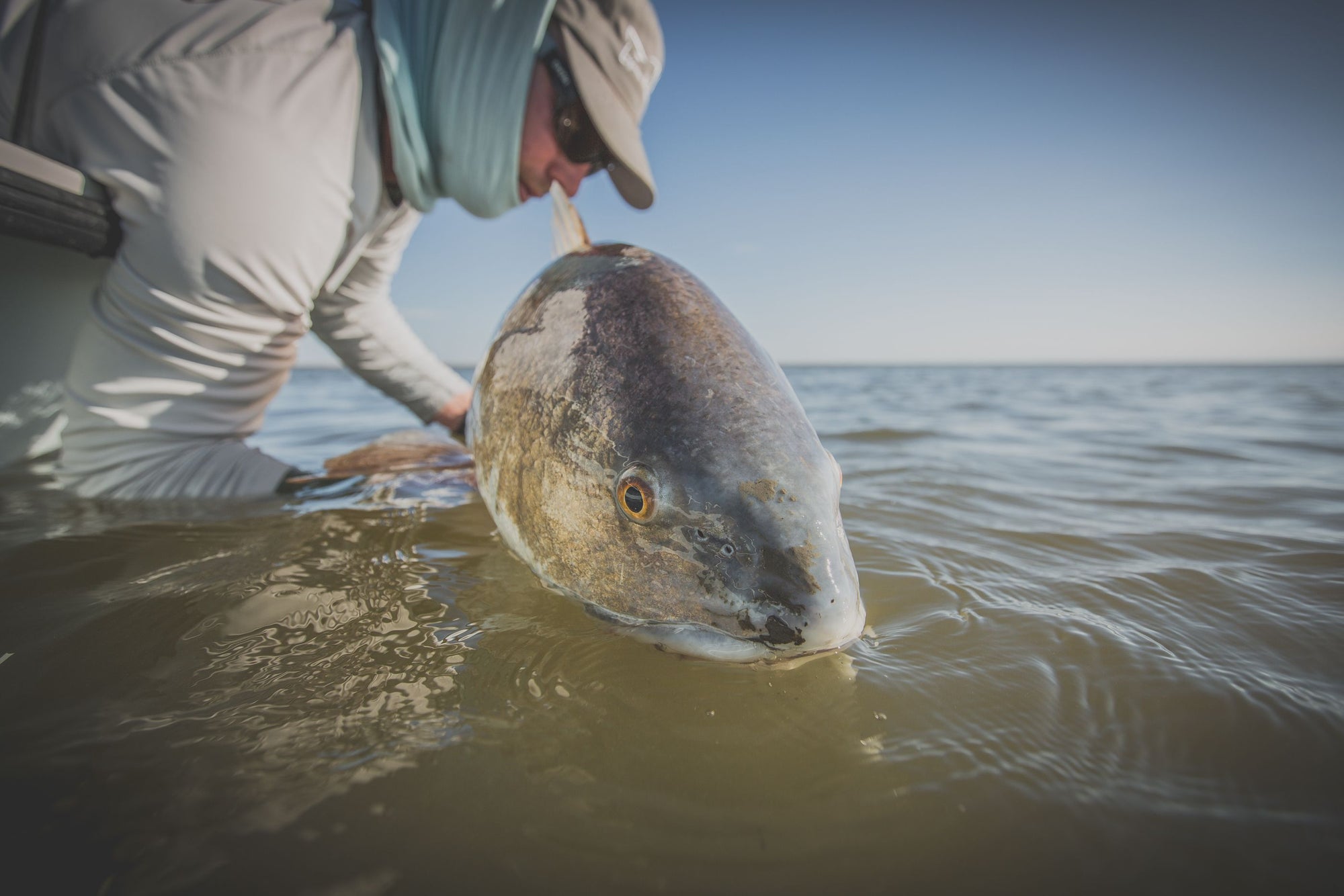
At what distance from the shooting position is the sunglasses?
8.55 ft

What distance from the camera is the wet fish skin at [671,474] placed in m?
1.34

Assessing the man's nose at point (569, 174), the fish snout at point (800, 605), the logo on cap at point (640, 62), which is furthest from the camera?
the man's nose at point (569, 174)

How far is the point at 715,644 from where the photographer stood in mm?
1355

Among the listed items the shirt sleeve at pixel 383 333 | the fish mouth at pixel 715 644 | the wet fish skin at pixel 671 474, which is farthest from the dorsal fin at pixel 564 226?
the fish mouth at pixel 715 644

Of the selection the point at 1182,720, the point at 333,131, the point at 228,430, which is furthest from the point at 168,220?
the point at 1182,720

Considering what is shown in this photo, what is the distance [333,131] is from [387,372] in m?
1.97

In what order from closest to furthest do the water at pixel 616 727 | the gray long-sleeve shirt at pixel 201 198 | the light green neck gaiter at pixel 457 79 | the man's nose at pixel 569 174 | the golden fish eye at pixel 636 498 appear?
the water at pixel 616 727, the golden fish eye at pixel 636 498, the gray long-sleeve shirt at pixel 201 198, the light green neck gaiter at pixel 457 79, the man's nose at pixel 569 174

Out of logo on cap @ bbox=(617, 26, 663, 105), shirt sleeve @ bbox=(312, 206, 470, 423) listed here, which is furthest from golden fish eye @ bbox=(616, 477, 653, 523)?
shirt sleeve @ bbox=(312, 206, 470, 423)

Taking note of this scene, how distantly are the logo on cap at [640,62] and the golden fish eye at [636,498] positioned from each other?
90.3 inches

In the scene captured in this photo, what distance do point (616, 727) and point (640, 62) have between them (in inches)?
116

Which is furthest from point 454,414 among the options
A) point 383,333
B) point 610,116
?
point 610,116

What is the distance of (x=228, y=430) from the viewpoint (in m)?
2.67

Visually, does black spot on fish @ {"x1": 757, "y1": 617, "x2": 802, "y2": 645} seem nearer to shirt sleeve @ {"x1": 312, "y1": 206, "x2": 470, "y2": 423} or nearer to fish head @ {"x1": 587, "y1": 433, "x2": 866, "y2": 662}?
fish head @ {"x1": 587, "y1": 433, "x2": 866, "y2": 662}

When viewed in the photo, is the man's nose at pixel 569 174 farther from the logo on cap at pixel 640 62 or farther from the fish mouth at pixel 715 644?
the fish mouth at pixel 715 644
